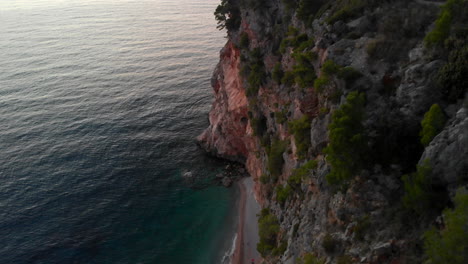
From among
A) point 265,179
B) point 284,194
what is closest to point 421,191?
point 284,194

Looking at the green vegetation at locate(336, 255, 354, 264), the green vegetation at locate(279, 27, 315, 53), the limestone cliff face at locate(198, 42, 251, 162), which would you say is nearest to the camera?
the green vegetation at locate(336, 255, 354, 264)

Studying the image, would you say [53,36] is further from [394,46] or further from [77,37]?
[394,46]

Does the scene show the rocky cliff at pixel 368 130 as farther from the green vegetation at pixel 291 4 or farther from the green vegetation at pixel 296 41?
the green vegetation at pixel 291 4

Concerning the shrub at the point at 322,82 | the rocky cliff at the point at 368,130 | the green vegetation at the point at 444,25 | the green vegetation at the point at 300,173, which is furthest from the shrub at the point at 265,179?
the green vegetation at the point at 444,25

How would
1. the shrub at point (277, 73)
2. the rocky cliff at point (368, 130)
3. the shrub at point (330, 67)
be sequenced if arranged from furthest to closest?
the shrub at point (277, 73), the shrub at point (330, 67), the rocky cliff at point (368, 130)

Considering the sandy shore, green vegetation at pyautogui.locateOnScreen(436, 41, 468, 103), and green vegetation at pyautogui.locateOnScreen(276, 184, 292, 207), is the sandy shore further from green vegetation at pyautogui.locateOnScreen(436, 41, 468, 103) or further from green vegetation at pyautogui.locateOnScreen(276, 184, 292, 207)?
green vegetation at pyautogui.locateOnScreen(436, 41, 468, 103)

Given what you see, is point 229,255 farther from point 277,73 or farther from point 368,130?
point 368,130

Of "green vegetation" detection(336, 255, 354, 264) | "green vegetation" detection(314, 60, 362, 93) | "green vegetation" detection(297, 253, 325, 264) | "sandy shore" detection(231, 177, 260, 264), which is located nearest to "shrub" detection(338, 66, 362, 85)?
"green vegetation" detection(314, 60, 362, 93)
